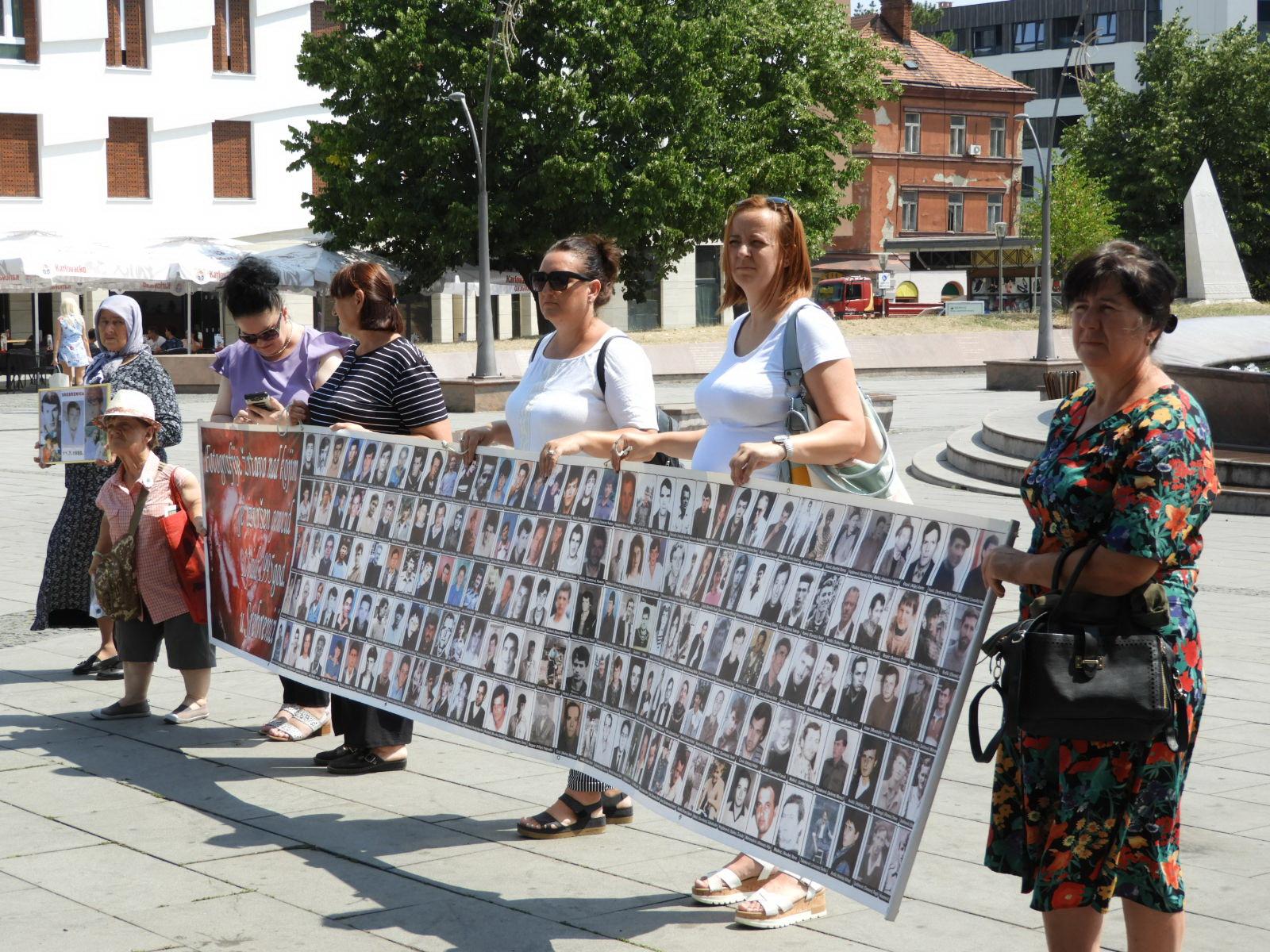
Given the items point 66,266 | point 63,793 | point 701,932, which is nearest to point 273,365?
point 63,793

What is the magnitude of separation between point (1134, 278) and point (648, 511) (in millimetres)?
1722

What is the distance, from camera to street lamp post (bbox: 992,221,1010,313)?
6423 cm

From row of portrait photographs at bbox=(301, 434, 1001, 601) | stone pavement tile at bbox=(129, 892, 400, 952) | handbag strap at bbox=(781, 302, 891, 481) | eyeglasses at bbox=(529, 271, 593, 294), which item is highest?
eyeglasses at bbox=(529, 271, 593, 294)

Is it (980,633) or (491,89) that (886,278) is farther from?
(980,633)

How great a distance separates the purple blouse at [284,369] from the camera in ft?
21.7

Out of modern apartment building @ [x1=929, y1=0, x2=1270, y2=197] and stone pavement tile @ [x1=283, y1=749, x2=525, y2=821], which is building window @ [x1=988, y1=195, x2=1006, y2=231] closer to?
modern apartment building @ [x1=929, y1=0, x2=1270, y2=197]

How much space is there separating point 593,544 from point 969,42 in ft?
333

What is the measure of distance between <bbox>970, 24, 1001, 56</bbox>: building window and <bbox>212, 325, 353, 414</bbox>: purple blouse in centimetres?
9822

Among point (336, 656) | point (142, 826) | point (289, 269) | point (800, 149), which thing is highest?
point (800, 149)

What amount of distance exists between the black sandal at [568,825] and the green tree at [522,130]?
102 feet

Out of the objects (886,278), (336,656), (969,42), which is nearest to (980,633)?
(336,656)

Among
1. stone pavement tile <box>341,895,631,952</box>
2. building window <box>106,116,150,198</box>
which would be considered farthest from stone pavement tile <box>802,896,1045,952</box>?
building window <box>106,116,150,198</box>

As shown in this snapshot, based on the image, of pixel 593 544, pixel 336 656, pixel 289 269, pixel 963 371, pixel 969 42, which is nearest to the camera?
pixel 593 544

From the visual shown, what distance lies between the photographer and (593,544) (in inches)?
185
